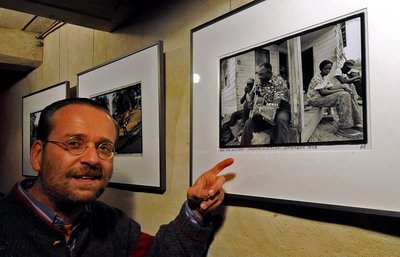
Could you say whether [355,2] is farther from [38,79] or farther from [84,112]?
[38,79]

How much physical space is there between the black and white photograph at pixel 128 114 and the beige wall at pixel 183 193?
0.18 meters

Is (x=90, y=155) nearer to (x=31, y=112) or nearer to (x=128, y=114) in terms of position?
(x=128, y=114)

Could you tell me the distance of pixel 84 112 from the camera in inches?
39.5

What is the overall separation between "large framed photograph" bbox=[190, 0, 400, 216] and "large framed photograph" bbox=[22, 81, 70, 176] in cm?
Result: 126

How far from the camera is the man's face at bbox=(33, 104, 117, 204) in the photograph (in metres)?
0.95

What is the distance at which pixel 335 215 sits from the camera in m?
0.76

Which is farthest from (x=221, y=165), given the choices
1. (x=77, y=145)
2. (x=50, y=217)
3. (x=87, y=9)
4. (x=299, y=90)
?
(x=87, y=9)

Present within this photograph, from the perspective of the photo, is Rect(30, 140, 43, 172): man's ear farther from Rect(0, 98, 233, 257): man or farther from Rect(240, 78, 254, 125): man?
Rect(240, 78, 254, 125): man

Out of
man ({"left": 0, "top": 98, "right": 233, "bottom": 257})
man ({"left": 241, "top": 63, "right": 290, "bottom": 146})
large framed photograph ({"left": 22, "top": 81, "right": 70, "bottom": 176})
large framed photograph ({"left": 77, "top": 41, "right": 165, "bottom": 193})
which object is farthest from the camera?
large framed photograph ({"left": 22, "top": 81, "right": 70, "bottom": 176})

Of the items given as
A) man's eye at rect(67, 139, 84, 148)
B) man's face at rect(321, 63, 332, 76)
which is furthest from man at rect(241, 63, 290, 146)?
man's eye at rect(67, 139, 84, 148)

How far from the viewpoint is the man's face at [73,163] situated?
952 millimetres

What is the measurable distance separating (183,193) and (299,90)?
570 mm

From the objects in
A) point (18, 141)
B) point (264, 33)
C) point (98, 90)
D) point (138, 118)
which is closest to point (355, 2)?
point (264, 33)

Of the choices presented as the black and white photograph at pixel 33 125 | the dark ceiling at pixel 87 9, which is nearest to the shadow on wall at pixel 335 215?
the dark ceiling at pixel 87 9
